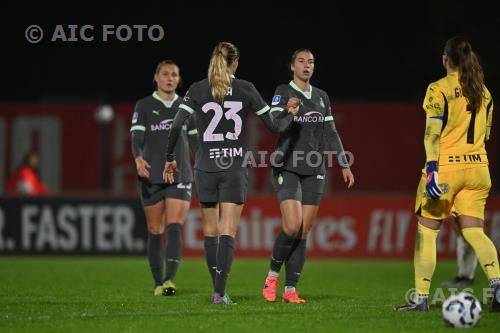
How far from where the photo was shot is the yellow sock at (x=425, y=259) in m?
8.27

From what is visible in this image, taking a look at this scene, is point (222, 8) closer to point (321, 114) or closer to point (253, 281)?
point (253, 281)

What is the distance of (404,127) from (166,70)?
1250 centimetres

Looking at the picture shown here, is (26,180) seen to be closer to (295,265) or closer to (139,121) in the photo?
(139,121)

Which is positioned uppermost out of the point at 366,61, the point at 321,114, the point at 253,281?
the point at 366,61

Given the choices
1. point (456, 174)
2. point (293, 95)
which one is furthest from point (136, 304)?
point (456, 174)

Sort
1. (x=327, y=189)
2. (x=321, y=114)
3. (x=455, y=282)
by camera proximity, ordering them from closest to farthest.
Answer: (x=321, y=114)
(x=455, y=282)
(x=327, y=189)

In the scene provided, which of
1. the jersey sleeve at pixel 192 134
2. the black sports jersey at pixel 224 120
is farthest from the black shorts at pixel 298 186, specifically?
the jersey sleeve at pixel 192 134

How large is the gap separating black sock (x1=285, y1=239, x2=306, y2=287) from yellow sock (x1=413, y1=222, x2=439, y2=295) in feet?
4.63

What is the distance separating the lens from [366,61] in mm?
23578

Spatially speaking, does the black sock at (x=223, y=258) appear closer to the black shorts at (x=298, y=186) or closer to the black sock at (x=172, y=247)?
the black shorts at (x=298, y=186)

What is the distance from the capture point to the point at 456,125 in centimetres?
827

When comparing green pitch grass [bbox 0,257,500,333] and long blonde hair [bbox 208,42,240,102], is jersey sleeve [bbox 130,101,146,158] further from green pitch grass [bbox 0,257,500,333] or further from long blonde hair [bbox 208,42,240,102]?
A: long blonde hair [bbox 208,42,240,102]

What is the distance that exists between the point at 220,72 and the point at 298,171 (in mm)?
1237

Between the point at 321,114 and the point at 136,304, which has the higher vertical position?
the point at 321,114
